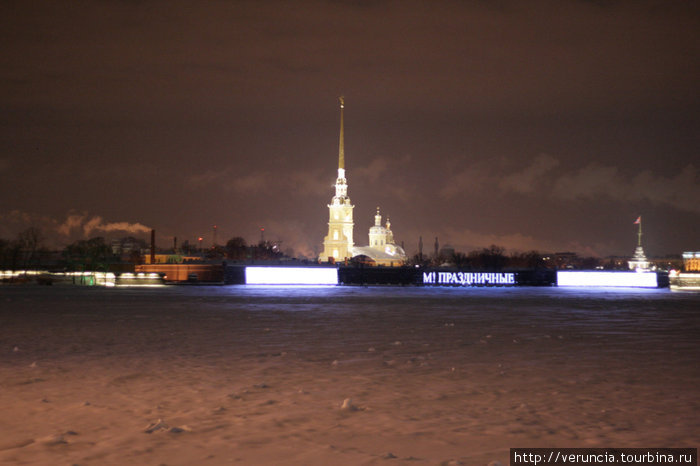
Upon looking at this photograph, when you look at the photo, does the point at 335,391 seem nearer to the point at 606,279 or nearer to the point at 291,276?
the point at 291,276

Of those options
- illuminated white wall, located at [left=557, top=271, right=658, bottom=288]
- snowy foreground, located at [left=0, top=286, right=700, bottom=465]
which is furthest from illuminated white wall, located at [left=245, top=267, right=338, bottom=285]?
snowy foreground, located at [left=0, top=286, right=700, bottom=465]

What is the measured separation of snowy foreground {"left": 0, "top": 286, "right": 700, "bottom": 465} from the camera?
794 centimetres

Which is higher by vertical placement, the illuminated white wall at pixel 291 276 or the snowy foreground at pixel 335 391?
the illuminated white wall at pixel 291 276

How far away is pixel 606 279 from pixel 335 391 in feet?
169

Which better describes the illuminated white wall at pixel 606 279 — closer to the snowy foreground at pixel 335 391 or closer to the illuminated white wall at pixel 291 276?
the illuminated white wall at pixel 291 276

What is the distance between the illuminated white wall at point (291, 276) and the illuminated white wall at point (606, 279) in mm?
18445

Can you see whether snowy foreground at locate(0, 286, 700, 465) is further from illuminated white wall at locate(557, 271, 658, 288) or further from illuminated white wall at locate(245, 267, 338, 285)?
illuminated white wall at locate(557, 271, 658, 288)

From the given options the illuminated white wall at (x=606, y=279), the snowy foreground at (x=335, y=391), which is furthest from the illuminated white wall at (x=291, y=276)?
the snowy foreground at (x=335, y=391)

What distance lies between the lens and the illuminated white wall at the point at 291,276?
55844 mm

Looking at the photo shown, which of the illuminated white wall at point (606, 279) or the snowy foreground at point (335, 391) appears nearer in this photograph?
the snowy foreground at point (335, 391)

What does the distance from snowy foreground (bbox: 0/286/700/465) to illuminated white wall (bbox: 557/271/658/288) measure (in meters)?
37.4

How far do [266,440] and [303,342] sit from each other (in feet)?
29.5

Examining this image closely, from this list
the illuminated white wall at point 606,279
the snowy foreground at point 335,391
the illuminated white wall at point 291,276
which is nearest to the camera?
the snowy foreground at point 335,391

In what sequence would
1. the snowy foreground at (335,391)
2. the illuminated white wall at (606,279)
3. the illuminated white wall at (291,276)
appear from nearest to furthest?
the snowy foreground at (335,391) < the illuminated white wall at (291,276) < the illuminated white wall at (606,279)
